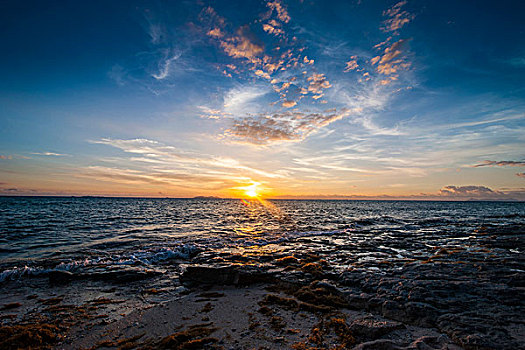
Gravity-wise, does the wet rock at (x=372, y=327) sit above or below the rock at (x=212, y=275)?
above

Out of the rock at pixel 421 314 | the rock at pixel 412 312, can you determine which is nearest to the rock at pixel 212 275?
the rock at pixel 412 312

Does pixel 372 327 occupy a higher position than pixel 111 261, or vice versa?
pixel 372 327

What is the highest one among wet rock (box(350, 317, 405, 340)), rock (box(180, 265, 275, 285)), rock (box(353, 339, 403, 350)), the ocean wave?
rock (box(353, 339, 403, 350))

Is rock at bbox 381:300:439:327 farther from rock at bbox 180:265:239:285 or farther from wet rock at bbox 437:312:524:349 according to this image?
rock at bbox 180:265:239:285

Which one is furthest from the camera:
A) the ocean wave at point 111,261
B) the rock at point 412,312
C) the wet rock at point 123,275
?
the ocean wave at point 111,261

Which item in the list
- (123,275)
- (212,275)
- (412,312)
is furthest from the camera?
(123,275)

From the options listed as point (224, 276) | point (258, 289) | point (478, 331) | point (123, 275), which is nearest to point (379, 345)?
point (478, 331)

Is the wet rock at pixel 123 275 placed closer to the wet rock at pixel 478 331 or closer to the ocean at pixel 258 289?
the ocean at pixel 258 289

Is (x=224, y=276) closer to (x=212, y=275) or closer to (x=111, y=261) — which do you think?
(x=212, y=275)

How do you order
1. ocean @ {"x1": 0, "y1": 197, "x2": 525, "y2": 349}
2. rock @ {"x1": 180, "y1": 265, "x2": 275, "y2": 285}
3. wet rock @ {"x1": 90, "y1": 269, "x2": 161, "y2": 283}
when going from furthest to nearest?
wet rock @ {"x1": 90, "y1": 269, "x2": 161, "y2": 283} < rock @ {"x1": 180, "y1": 265, "x2": 275, "y2": 285} < ocean @ {"x1": 0, "y1": 197, "x2": 525, "y2": 349}

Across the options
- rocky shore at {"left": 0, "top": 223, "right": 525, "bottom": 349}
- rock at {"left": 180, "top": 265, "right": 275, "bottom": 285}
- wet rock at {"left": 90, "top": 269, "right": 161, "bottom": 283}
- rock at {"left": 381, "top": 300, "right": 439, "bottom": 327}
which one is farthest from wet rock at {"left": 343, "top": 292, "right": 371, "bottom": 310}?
wet rock at {"left": 90, "top": 269, "right": 161, "bottom": 283}

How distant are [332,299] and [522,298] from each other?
5.61m

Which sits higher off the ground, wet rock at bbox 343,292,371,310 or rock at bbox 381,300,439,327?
rock at bbox 381,300,439,327

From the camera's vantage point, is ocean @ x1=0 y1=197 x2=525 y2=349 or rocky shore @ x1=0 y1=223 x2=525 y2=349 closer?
rocky shore @ x1=0 y1=223 x2=525 y2=349
